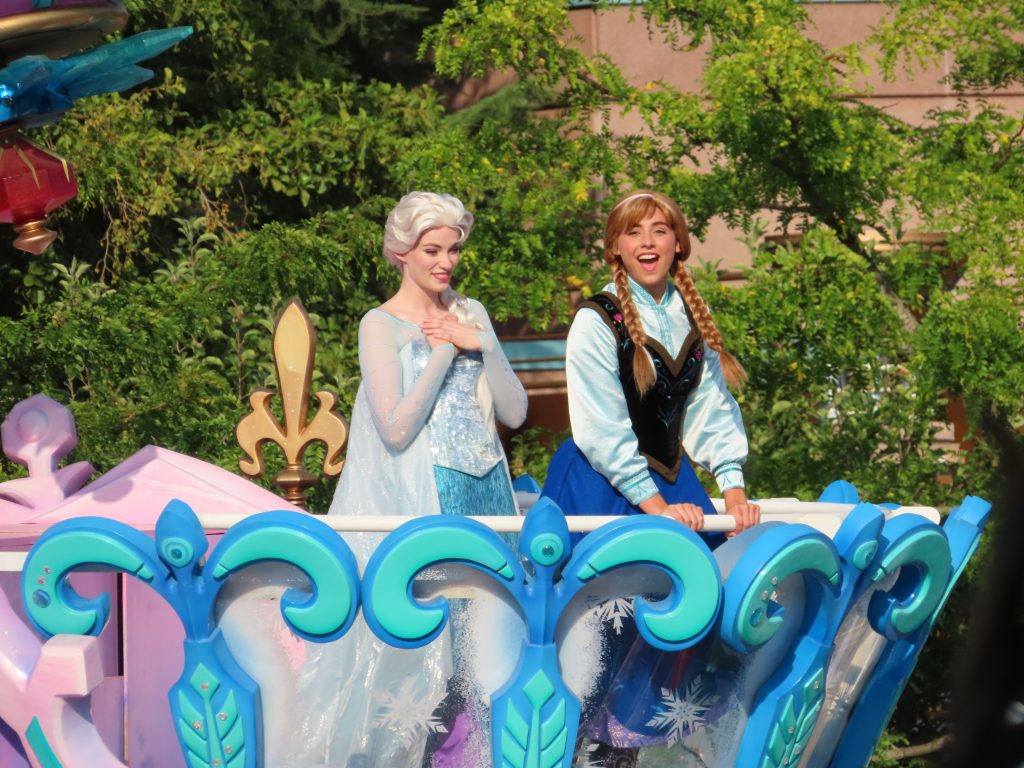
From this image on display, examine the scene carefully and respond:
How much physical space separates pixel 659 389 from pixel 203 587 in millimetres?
1017

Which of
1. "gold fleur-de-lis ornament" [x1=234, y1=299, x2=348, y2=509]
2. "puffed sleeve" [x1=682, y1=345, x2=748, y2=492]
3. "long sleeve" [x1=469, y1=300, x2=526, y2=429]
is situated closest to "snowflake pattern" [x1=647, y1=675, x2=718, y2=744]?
"puffed sleeve" [x1=682, y1=345, x2=748, y2=492]

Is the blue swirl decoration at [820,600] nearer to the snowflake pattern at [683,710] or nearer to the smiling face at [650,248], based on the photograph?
the snowflake pattern at [683,710]

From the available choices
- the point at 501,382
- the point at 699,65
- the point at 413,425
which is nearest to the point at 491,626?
the point at 413,425

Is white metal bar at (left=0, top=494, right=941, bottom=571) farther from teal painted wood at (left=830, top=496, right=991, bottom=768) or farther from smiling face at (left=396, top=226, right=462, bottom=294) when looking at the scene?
smiling face at (left=396, top=226, right=462, bottom=294)

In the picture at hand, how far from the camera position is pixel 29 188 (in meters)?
2.54

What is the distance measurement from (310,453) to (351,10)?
8.30ft

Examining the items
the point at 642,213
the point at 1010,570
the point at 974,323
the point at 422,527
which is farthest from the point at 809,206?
the point at 1010,570

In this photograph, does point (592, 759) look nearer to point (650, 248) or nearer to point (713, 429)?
point (713, 429)

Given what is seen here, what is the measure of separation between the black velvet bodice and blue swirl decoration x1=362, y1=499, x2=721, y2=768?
0.64 meters

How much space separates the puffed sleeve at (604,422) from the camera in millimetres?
2607

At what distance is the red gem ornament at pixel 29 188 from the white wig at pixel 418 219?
25.6 inches

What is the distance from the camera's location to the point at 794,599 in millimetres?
2270

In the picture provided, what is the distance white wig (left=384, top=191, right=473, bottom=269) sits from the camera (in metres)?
2.88

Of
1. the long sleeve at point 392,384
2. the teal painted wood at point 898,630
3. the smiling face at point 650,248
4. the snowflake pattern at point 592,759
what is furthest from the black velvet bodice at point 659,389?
the snowflake pattern at point 592,759
